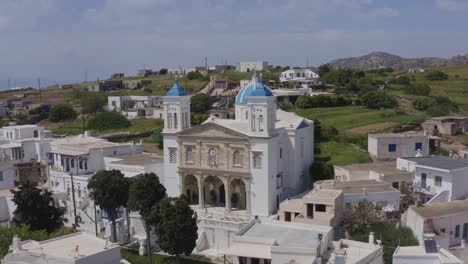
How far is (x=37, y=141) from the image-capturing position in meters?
49.5

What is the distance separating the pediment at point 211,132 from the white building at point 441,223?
39.2 feet

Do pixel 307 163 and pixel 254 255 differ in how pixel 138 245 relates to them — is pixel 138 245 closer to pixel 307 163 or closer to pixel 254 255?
pixel 254 255

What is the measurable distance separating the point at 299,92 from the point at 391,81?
25.2 meters

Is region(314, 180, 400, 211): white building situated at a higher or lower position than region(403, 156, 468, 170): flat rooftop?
lower

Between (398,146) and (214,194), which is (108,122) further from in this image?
(398,146)

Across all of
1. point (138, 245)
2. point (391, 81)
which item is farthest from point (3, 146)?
point (391, 81)

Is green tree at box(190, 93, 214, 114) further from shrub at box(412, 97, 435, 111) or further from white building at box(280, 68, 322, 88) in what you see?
shrub at box(412, 97, 435, 111)

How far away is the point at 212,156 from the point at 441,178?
49.0 ft

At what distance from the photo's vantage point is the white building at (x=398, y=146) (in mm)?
40719

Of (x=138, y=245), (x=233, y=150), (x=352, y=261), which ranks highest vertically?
(x=233, y=150)

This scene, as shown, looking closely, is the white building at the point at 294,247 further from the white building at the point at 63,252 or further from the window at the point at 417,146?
the window at the point at 417,146

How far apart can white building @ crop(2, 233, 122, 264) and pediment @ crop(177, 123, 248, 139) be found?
1314 centimetres

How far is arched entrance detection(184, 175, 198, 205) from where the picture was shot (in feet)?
119

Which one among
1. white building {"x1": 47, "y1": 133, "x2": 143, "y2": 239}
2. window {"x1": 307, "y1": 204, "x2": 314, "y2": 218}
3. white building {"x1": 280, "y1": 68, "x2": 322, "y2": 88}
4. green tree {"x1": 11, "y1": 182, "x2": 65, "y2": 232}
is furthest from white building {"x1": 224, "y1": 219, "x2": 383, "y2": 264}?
white building {"x1": 280, "y1": 68, "x2": 322, "y2": 88}
